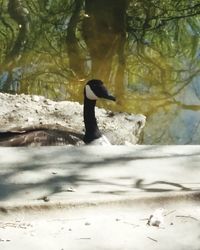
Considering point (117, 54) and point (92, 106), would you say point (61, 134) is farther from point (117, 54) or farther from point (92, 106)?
point (117, 54)

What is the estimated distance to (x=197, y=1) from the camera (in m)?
14.2

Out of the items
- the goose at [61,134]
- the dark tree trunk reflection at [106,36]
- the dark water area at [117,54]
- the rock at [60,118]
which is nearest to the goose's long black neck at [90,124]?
the goose at [61,134]

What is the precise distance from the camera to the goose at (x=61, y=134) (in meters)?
5.94

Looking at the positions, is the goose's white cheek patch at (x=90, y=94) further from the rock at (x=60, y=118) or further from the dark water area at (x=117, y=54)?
the dark water area at (x=117, y=54)

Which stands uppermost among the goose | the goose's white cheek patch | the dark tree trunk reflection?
the dark tree trunk reflection

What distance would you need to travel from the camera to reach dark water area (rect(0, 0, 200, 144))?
28.4 feet

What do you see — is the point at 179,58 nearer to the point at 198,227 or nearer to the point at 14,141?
the point at 14,141

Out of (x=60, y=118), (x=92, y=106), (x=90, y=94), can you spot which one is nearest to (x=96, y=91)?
(x=90, y=94)

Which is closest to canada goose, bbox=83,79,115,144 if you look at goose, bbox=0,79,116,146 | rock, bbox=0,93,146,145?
goose, bbox=0,79,116,146

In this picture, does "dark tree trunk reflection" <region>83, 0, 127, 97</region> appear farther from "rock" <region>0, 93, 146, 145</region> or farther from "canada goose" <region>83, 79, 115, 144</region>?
"canada goose" <region>83, 79, 115, 144</region>

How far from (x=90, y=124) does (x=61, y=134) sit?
2.39ft

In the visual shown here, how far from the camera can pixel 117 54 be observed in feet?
35.6

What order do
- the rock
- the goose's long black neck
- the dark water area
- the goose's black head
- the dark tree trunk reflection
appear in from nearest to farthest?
the goose's long black neck < the goose's black head < the rock < the dark water area < the dark tree trunk reflection

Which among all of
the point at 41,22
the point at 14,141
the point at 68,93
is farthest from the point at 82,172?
the point at 41,22
